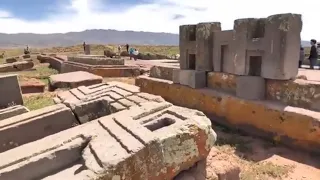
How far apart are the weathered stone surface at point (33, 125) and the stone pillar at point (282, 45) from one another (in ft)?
10.7

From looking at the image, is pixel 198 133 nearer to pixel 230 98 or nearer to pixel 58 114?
pixel 58 114

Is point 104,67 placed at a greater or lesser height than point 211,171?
greater

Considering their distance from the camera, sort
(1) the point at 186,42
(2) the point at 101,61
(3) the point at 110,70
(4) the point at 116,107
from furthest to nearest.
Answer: (2) the point at 101,61, (3) the point at 110,70, (1) the point at 186,42, (4) the point at 116,107

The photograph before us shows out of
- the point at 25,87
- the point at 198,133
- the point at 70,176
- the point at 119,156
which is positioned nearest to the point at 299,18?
the point at 198,133

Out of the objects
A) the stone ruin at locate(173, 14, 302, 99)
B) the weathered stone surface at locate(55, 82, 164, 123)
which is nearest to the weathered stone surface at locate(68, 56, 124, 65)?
the stone ruin at locate(173, 14, 302, 99)

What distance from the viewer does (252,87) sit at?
215 inches

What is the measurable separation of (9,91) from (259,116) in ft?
16.0

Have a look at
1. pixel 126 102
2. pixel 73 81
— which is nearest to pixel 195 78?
pixel 126 102

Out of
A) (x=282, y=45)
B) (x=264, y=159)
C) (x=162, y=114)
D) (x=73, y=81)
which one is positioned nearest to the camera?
(x=162, y=114)

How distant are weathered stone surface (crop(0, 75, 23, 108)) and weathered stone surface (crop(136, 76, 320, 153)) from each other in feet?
11.1

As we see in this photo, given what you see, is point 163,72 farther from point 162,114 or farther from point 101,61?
point 101,61

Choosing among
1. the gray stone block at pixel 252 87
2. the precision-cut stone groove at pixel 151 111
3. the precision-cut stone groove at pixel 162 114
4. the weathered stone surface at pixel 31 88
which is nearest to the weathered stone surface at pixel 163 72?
the gray stone block at pixel 252 87

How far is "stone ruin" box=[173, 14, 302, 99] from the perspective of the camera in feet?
16.2

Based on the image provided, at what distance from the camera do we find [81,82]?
29.3ft
